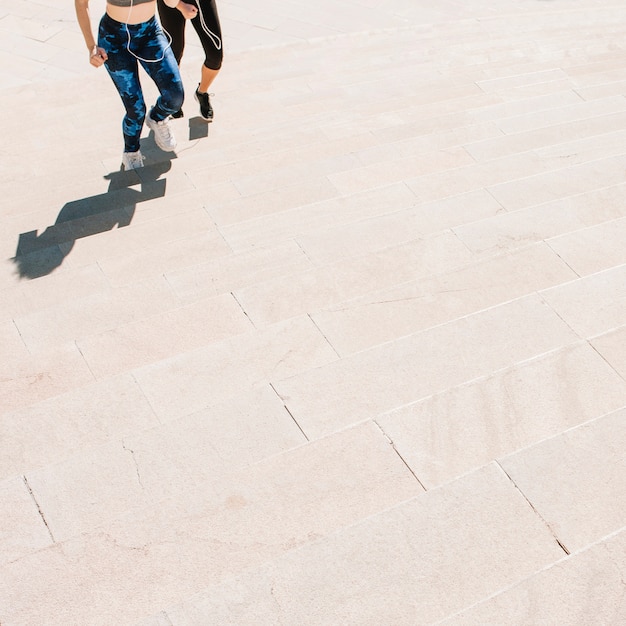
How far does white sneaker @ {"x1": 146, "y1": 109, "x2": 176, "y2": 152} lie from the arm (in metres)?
0.74

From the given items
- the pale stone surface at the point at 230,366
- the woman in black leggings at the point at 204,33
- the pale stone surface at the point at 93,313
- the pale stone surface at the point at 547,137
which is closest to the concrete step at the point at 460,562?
the pale stone surface at the point at 230,366

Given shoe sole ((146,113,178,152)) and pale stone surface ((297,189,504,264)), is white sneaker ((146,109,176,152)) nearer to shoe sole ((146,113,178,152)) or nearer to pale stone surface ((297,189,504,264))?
shoe sole ((146,113,178,152))

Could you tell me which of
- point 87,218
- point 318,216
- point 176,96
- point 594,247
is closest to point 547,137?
point 594,247

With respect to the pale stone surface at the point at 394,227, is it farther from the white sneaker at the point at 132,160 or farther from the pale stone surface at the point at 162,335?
the white sneaker at the point at 132,160

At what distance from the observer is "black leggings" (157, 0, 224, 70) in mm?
5734

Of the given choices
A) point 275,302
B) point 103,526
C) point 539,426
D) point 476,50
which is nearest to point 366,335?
point 275,302

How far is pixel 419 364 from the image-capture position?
3848mm

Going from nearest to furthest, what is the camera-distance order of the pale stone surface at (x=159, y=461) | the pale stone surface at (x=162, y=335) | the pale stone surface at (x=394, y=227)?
the pale stone surface at (x=159, y=461) < the pale stone surface at (x=162, y=335) < the pale stone surface at (x=394, y=227)

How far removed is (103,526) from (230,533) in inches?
19.4

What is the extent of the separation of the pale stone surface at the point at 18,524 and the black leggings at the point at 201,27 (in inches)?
148

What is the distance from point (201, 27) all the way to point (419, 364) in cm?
334

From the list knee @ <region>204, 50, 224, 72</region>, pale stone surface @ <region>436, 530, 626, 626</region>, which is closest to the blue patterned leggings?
knee @ <region>204, 50, 224, 72</region>

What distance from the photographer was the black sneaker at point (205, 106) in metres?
6.28

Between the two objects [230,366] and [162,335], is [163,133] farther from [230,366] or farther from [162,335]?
[230,366]
